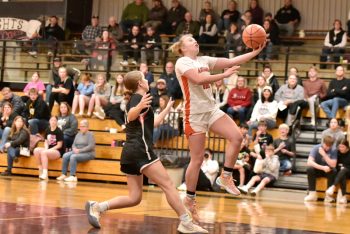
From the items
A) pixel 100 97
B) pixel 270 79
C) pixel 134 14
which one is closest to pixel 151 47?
pixel 100 97

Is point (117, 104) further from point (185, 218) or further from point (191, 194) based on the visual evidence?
point (185, 218)

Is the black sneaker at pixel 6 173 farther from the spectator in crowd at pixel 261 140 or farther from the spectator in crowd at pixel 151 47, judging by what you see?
the spectator in crowd at pixel 261 140

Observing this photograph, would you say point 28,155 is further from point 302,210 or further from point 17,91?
point 302,210

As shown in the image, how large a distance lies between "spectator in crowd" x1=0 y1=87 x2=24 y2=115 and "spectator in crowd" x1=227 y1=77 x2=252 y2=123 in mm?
5018

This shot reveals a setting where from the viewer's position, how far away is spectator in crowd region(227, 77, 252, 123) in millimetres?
17109

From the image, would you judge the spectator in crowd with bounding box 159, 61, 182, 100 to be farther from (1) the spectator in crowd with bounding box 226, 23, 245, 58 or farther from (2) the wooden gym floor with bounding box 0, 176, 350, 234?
(2) the wooden gym floor with bounding box 0, 176, 350, 234

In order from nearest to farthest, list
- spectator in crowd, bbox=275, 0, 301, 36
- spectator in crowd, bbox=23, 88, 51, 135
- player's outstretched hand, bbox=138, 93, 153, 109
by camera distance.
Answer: player's outstretched hand, bbox=138, 93, 153, 109, spectator in crowd, bbox=23, 88, 51, 135, spectator in crowd, bbox=275, 0, 301, 36

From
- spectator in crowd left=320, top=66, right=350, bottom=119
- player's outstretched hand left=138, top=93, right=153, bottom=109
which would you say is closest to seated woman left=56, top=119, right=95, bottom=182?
spectator in crowd left=320, top=66, right=350, bottom=119

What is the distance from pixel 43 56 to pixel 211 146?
624cm

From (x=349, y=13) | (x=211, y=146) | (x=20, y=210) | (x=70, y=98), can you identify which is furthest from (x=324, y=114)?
(x=20, y=210)

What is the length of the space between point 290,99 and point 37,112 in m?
5.90

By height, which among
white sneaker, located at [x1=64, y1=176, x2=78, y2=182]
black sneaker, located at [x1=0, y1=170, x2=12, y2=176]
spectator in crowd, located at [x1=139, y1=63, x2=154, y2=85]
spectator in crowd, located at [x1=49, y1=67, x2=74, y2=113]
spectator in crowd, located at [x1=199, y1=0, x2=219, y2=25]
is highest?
spectator in crowd, located at [x1=199, y1=0, x2=219, y2=25]

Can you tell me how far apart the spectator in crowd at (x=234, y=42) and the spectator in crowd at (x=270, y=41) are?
0.54m

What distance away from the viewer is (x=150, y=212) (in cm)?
1023
